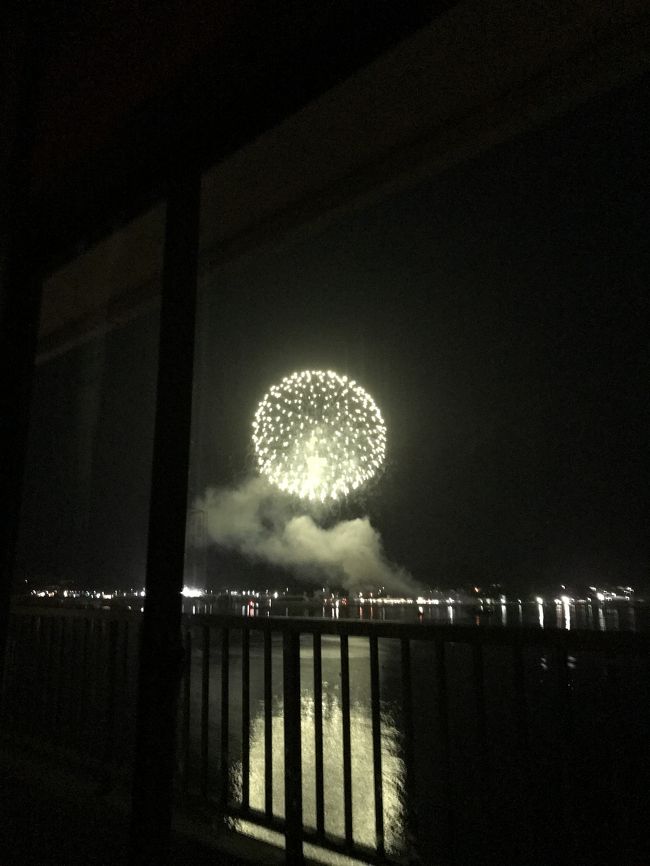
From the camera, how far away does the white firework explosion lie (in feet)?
35.7

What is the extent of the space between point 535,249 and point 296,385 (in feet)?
110

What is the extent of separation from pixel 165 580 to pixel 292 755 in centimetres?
74

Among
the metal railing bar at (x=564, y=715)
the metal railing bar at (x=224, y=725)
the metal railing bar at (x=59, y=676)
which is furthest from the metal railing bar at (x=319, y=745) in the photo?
the metal railing bar at (x=59, y=676)

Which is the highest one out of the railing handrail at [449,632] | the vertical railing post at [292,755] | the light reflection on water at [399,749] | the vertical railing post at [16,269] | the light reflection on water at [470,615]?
the vertical railing post at [16,269]

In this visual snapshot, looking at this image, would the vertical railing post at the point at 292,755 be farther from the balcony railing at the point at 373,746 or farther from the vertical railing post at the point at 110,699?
the vertical railing post at the point at 110,699

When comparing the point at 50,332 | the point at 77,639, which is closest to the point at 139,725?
Answer: the point at 77,639

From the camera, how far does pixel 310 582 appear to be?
86.3m

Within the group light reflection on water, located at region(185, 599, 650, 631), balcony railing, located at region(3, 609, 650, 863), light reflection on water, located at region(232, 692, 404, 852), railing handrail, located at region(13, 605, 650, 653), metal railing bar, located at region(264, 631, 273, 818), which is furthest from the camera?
light reflection on water, located at region(185, 599, 650, 631)

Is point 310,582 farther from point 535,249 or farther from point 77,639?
point 77,639

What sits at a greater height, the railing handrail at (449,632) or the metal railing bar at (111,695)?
the railing handrail at (449,632)

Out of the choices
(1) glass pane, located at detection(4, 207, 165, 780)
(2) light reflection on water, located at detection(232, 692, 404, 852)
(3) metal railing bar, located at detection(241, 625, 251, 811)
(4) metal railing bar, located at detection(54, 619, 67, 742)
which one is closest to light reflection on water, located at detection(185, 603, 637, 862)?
(2) light reflection on water, located at detection(232, 692, 404, 852)

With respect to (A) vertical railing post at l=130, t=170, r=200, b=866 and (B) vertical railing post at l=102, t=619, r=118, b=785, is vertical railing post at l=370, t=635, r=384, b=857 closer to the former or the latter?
(A) vertical railing post at l=130, t=170, r=200, b=866

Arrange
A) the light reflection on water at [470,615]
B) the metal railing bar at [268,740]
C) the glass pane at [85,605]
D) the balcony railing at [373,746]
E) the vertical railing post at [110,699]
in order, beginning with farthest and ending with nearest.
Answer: the light reflection on water at [470,615]
the vertical railing post at [110,699]
the glass pane at [85,605]
the metal railing bar at [268,740]
the balcony railing at [373,746]

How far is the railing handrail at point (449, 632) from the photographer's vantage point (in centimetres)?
125
